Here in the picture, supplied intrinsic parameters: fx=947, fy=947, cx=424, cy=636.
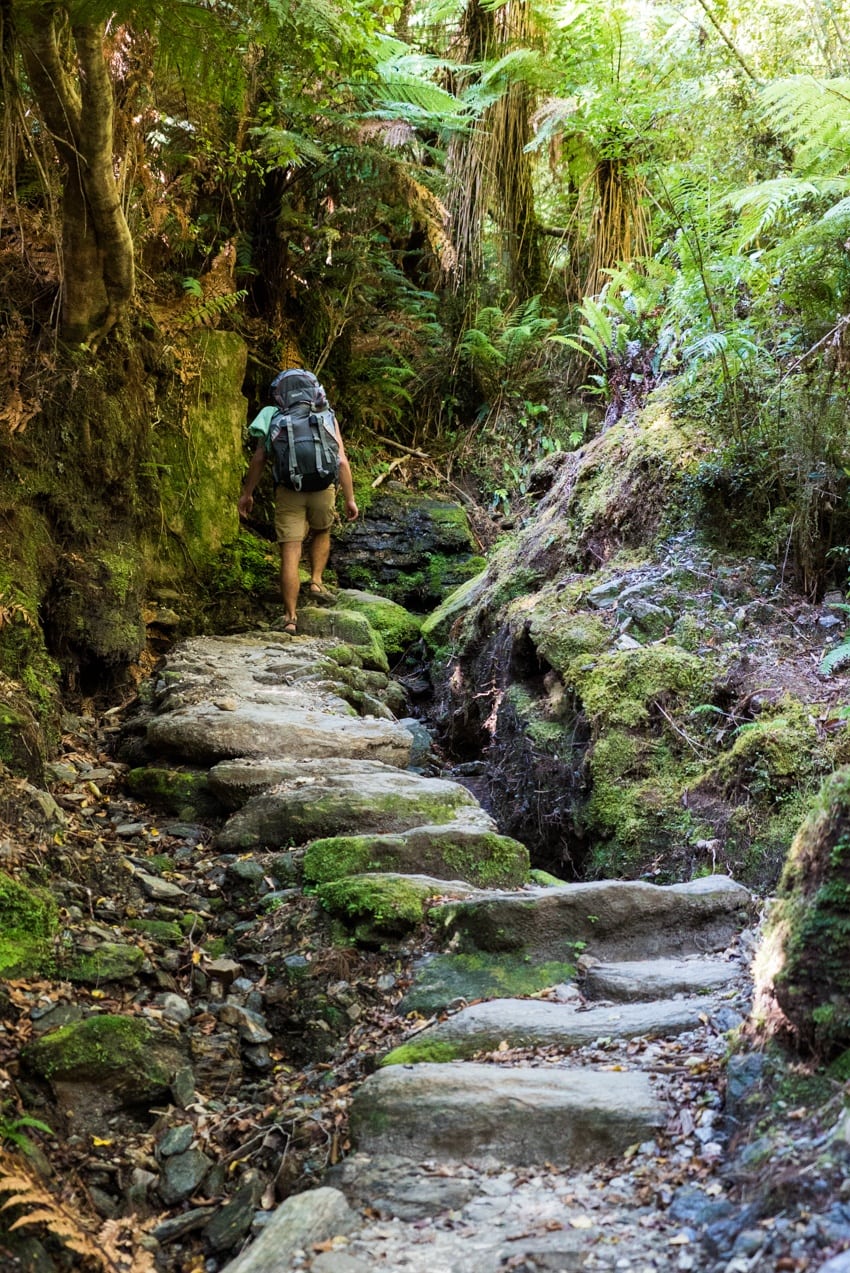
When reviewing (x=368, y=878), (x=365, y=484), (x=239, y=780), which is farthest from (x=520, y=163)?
(x=368, y=878)

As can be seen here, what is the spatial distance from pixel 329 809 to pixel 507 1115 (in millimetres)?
2052

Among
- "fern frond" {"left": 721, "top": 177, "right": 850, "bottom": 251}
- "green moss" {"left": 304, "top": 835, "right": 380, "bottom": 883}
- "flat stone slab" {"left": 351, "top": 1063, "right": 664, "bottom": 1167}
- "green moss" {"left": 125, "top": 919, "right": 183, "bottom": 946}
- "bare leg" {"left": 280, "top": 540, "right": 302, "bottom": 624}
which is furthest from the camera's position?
"bare leg" {"left": 280, "top": 540, "right": 302, "bottom": 624}

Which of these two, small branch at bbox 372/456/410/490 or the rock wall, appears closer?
the rock wall

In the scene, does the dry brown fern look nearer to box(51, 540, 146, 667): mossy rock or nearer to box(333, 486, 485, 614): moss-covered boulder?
box(51, 540, 146, 667): mossy rock

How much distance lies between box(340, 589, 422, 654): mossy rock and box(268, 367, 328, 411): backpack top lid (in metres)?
1.84

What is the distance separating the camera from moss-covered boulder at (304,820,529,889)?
3.96 m

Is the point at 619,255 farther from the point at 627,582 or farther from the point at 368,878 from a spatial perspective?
the point at 368,878

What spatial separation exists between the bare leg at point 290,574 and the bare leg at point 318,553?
51 cm

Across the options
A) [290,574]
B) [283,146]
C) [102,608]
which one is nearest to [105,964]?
[102,608]

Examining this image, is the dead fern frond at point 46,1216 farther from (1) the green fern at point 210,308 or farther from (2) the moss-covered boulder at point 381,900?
(1) the green fern at point 210,308

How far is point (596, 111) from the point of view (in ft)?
24.7

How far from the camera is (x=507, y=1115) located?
2449 millimetres

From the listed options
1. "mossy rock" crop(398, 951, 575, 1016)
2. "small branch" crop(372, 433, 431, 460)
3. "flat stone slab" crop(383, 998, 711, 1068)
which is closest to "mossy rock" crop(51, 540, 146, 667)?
"mossy rock" crop(398, 951, 575, 1016)

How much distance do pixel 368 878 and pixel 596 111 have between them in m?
6.56
